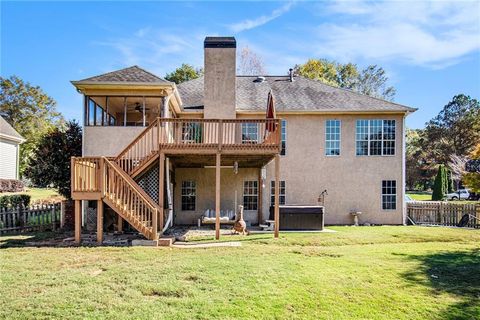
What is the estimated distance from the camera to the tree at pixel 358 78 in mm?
39562

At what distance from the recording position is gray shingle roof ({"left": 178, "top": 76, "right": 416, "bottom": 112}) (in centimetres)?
1609

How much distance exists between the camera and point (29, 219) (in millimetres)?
13172

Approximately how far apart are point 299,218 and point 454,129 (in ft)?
146

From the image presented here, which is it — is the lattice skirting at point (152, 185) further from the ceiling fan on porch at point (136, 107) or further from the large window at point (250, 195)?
the large window at point (250, 195)

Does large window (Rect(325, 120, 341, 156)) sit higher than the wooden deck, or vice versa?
large window (Rect(325, 120, 341, 156))

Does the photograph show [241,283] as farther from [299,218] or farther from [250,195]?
[250,195]

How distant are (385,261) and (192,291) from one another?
5.07 meters

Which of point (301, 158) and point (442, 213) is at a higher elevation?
point (301, 158)

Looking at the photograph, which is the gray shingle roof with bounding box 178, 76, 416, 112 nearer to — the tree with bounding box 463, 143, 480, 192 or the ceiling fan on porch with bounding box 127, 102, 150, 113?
the ceiling fan on porch with bounding box 127, 102, 150, 113

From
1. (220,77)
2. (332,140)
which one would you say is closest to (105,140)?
(220,77)

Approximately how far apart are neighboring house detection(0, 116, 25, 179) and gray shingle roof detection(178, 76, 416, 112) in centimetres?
1699

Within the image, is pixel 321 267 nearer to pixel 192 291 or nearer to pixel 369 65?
pixel 192 291

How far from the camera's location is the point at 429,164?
47125mm

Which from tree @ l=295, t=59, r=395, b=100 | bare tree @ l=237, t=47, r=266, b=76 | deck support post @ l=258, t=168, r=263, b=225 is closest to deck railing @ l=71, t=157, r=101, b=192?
deck support post @ l=258, t=168, r=263, b=225
